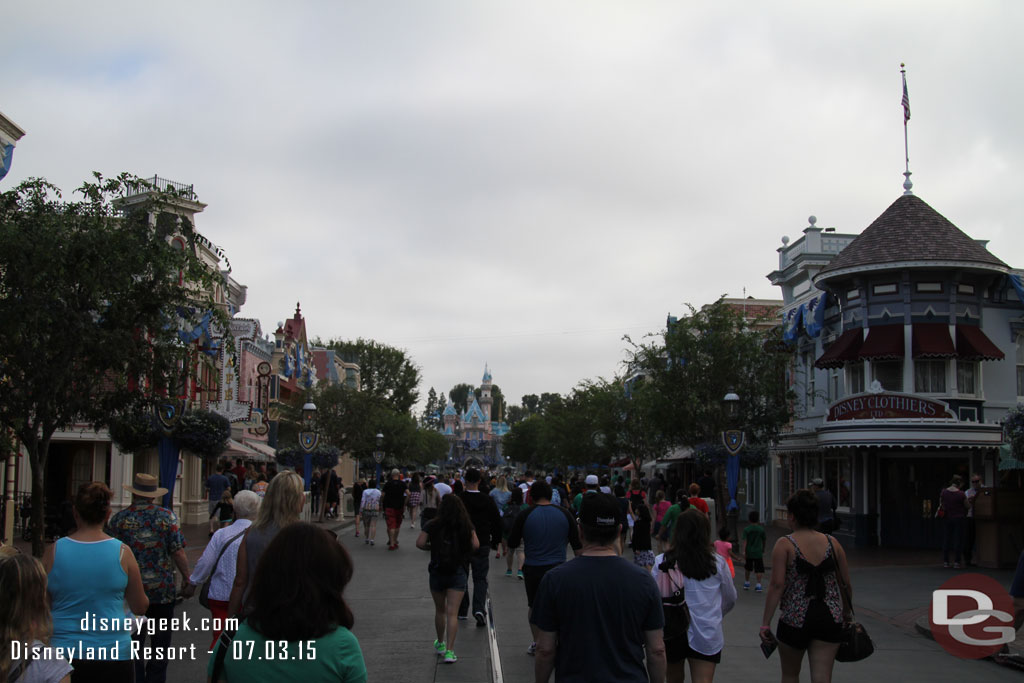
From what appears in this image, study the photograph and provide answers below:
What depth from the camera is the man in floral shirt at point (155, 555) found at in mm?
7535

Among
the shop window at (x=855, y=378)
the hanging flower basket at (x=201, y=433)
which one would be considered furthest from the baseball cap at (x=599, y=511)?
the shop window at (x=855, y=378)

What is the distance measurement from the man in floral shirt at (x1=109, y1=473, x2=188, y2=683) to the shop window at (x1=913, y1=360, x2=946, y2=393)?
22471mm

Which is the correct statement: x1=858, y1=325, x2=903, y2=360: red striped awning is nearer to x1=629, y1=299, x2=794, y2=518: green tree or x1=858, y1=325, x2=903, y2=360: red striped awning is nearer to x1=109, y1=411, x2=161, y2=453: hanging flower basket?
x1=629, y1=299, x2=794, y2=518: green tree

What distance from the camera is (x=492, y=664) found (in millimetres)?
9852

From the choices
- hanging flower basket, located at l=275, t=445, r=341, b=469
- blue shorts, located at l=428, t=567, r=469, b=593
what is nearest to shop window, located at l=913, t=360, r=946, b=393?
hanging flower basket, located at l=275, t=445, r=341, b=469

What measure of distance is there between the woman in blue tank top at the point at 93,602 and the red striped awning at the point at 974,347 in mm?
23662

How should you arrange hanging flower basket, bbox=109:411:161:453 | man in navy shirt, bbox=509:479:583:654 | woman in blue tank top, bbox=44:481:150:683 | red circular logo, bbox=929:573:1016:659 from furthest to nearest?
hanging flower basket, bbox=109:411:161:453, red circular logo, bbox=929:573:1016:659, man in navy shirt, bbox=509:479:583:654, woman in blue tank top, bbox=44:481:150:683

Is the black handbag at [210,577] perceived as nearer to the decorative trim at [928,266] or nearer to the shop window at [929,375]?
the decorative trim at [928,266]

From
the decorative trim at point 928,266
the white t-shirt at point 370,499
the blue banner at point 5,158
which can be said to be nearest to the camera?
the blue banner at point 5,158

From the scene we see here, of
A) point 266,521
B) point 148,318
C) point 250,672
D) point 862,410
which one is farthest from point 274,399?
point 250,672

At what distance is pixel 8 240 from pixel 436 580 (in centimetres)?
783

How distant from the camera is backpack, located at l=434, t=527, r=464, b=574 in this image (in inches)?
384

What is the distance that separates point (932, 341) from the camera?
82.8 feet

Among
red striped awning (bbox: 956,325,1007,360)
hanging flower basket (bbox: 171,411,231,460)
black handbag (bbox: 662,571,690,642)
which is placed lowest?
black handbag (bbox: 662,571,690,642)
